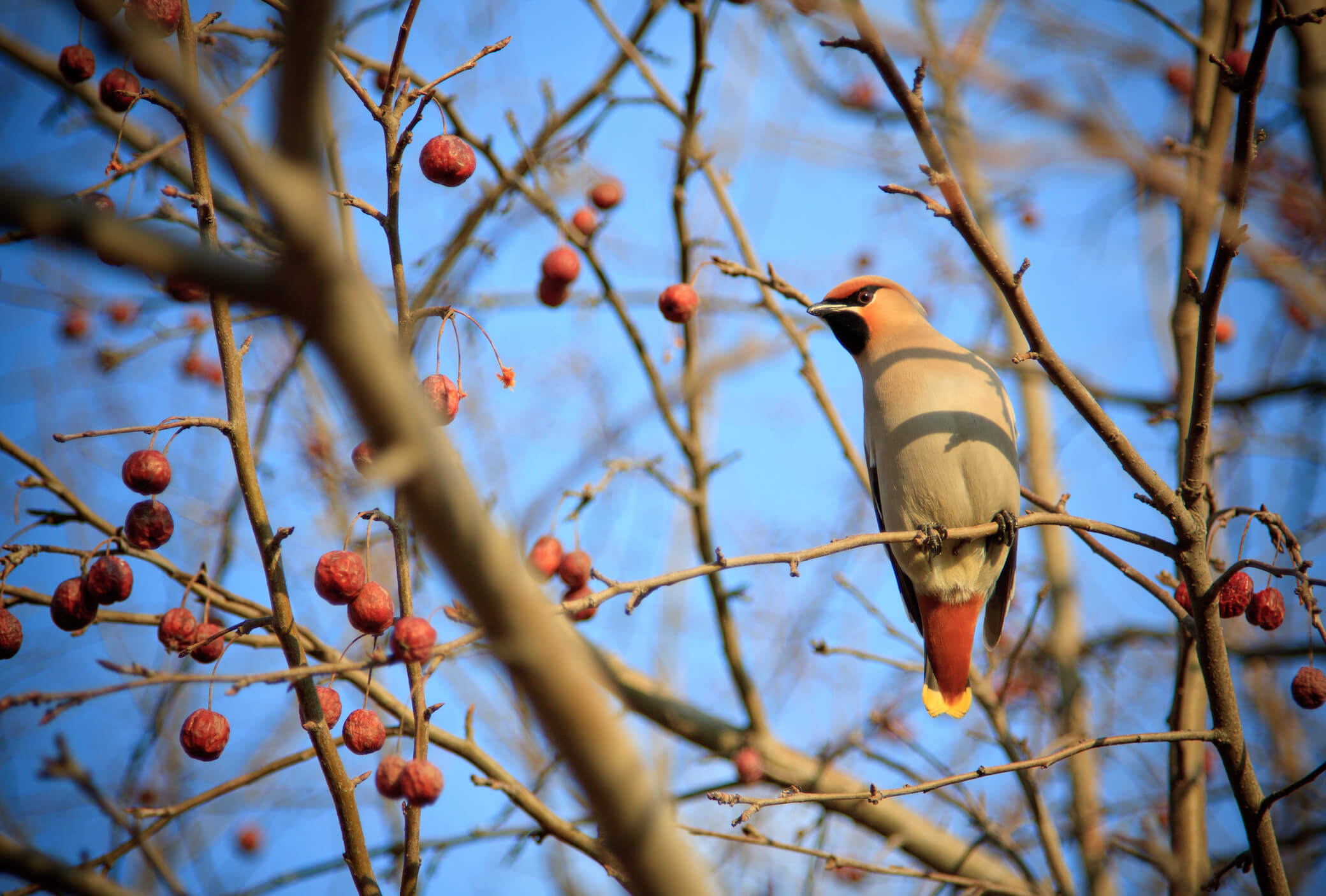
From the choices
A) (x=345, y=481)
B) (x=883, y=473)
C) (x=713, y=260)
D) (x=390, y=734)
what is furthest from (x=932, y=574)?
(x=345, y=481)

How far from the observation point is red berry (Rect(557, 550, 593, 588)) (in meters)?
3.15

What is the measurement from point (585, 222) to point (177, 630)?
7.02 feet

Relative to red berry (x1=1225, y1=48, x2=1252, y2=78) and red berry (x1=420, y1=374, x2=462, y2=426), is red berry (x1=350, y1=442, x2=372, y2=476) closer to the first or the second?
red berry (x1=420, y1=374, x2=462, y2=426)

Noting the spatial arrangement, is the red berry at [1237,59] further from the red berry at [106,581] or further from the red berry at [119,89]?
the red berry at [106,581]

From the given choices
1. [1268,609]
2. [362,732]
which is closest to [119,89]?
[362,732]

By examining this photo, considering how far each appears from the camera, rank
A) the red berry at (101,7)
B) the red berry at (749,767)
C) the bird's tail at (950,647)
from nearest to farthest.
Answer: the red berry at (101,7)
the red berry at (749,767)
the bird's tail at (950,647)

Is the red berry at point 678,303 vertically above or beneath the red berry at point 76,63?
beneath

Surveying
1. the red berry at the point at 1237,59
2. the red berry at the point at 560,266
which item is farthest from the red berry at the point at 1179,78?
the red berry at the point at 560,266

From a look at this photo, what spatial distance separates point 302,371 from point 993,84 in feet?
11.5

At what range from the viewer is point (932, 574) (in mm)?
3576

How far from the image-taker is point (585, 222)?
367cm

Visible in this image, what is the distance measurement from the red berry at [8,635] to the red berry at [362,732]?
73 centimetres

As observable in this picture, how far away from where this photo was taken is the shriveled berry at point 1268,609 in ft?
8.05

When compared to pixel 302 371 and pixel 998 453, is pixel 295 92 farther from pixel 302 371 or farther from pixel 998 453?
pixel 302 371
